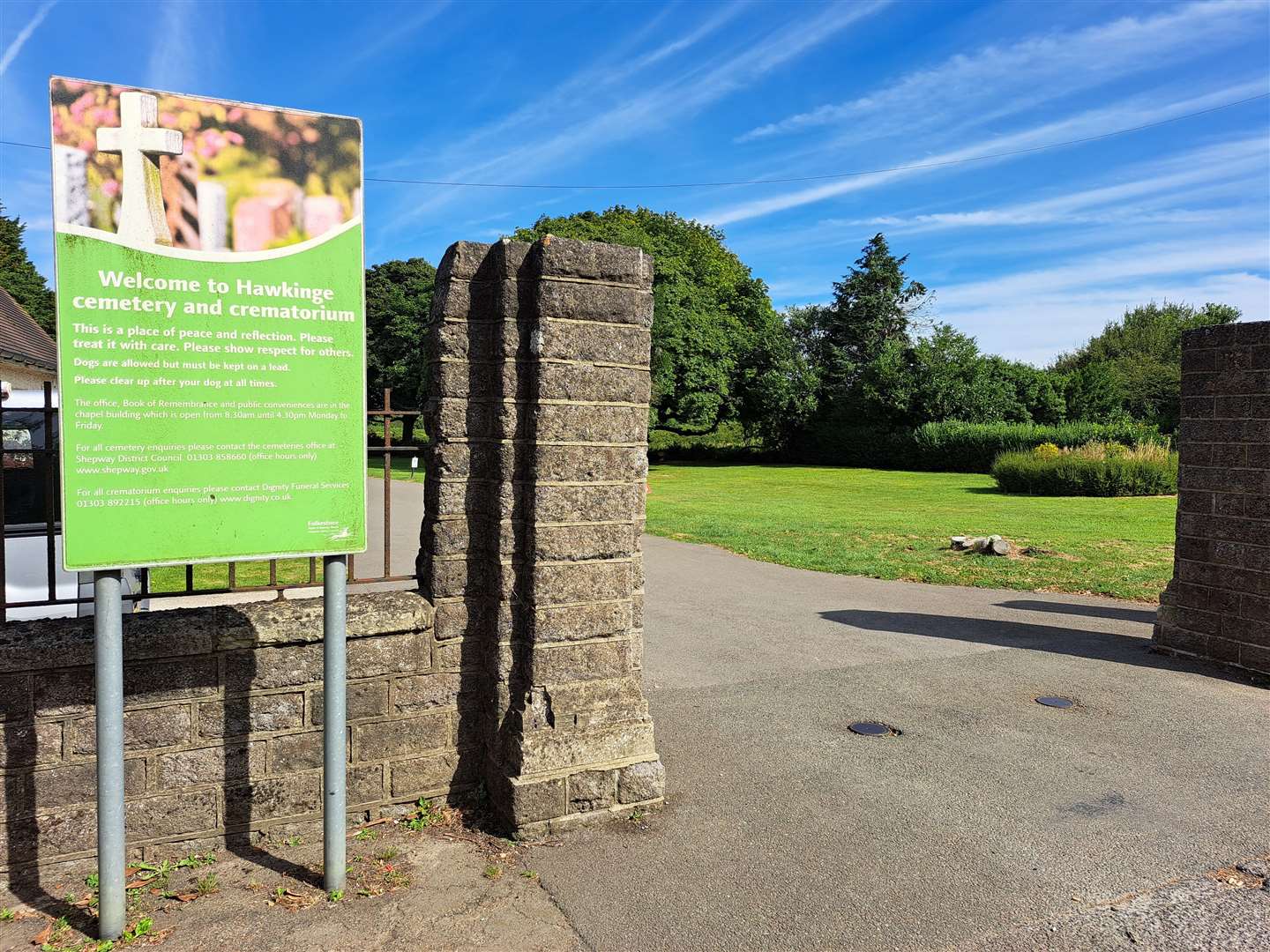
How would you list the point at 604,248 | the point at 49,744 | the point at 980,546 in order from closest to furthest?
the point at 49,744, the point at 604,248, the point at 980,546

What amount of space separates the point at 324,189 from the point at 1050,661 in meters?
7.19

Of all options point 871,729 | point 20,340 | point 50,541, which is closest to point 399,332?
point 20,340

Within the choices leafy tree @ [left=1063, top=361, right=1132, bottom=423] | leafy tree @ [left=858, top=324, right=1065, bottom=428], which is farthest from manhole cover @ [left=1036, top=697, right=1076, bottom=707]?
leafy tree @ [left=1063, top=361, right=1132, bottom=423]

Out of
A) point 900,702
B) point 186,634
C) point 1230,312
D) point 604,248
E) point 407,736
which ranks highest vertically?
point 1230,312

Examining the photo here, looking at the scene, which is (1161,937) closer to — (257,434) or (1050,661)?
(257,434)

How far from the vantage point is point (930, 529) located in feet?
62.9

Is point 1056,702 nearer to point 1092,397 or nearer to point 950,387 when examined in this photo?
point 950,387

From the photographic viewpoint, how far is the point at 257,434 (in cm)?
356

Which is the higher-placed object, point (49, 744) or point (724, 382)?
point (724, 382)

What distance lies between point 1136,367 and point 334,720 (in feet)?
220

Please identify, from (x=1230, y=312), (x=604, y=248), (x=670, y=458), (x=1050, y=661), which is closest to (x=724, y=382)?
(x=670, y=458)

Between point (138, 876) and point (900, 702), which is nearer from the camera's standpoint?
point (138, 876)

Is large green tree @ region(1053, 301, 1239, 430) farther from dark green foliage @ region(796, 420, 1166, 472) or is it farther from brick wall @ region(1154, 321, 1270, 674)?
brick wall @ region(1154, 321, 1270, 674)

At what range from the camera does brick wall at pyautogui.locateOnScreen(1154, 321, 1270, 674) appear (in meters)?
A: 7.36
